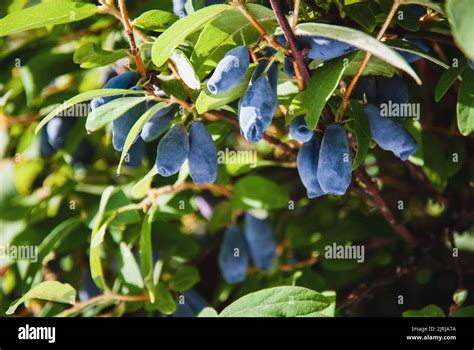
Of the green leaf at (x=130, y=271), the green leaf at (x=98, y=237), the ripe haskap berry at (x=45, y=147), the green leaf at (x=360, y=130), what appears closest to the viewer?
the green leaf at (x=360, y=130)

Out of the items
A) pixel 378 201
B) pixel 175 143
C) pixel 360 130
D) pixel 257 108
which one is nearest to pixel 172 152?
pixel 175 143

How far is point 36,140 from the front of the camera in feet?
4.73

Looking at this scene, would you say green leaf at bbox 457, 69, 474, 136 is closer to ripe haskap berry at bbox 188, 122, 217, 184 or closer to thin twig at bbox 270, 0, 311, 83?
thin twig at bbox 270, 0, 311, 83

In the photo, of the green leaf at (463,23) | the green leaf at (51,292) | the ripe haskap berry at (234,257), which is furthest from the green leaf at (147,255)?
the green leaf at (463,23)

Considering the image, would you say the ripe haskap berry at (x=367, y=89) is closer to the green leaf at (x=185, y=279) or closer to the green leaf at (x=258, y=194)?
the green leaf at (x=258, y=194)

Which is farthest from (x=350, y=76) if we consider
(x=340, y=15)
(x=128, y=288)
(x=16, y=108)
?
(x=16, y=108)

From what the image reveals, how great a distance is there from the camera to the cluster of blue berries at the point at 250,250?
130 centimetres

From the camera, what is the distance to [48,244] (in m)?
1.25

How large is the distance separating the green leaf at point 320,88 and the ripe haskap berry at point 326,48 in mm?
19

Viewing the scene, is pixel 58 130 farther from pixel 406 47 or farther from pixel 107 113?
pixel 406 47

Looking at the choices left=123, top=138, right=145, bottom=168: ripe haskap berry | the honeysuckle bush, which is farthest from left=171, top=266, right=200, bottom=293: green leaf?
left=123, top=138, right=145, bottom=168: ripe haskap berry

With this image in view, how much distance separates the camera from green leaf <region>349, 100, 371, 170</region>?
2.82 feet

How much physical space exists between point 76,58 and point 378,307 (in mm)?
856

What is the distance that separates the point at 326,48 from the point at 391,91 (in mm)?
178
